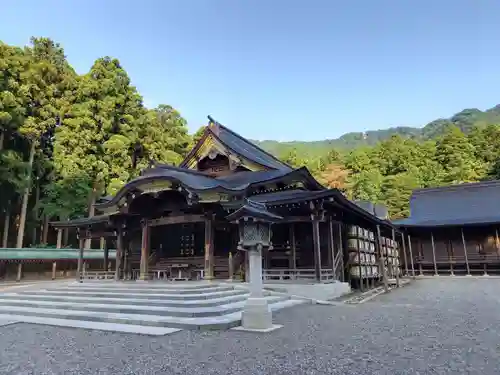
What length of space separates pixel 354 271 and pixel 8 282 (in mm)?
20284

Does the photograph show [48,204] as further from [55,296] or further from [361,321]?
[361,321]

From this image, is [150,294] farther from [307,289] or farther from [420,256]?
[420,256]

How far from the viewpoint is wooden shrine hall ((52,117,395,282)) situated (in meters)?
11.7

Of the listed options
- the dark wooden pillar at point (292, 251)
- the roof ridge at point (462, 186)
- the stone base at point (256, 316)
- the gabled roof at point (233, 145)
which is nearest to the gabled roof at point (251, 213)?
the stone base at point (256, 316)

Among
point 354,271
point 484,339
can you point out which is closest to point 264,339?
point 484,339

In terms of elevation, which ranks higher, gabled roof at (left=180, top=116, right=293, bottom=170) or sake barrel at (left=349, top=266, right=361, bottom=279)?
gabled roof at (left=180, top=116, right=293, bottom=170)

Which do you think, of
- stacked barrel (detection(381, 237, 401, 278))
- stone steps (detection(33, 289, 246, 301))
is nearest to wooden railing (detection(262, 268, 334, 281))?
stone steps (detection(33, 289, 246, 301))

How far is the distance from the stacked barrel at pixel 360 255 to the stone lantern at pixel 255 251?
8.36m

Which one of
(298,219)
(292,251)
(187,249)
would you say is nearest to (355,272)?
(292,251)

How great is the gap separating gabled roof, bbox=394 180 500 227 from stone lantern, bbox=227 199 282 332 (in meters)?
18.4

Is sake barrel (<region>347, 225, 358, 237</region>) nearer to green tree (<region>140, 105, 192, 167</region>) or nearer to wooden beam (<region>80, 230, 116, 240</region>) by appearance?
wooden beam (<region>80, 230, 116, 240</region>)

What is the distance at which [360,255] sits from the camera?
1517cm

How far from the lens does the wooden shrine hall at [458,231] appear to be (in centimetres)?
2150

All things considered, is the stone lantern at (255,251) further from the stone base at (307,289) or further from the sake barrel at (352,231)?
the sake barrel at (352,231)
